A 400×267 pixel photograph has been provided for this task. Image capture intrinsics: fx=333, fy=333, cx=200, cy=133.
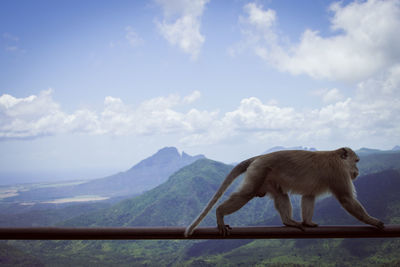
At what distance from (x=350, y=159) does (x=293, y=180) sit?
603 millimetres

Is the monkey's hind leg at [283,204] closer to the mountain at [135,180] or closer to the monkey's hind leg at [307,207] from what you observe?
the monkey's hind leg at [307,207]

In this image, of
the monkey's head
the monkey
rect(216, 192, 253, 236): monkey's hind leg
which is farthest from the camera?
the monkey's head

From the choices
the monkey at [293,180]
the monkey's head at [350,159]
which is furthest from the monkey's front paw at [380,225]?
the monkey's head at [350,159]

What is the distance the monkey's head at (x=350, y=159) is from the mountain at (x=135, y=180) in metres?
148

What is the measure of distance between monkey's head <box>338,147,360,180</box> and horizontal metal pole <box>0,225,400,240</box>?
0.93m

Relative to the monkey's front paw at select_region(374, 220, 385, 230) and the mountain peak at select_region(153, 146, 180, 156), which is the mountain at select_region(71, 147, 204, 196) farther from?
the monkey's front paw at select_region(374, 220, 385, 230)

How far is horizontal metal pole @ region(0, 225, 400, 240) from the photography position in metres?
1.86

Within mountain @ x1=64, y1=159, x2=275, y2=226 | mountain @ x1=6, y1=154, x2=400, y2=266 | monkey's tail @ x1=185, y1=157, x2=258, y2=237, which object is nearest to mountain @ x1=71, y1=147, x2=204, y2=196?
mountain @ x1=64, y1=159, x2=275, y2=226

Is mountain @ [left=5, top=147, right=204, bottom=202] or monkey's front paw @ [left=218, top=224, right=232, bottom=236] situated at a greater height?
mountain @ [left=5, top=147, right=204, bottom=202]

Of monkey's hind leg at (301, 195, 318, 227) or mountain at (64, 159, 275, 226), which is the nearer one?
Result: monkey's hind leg at (301, 195, 318, 227)

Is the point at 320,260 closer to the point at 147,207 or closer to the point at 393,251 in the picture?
the point at 393,251

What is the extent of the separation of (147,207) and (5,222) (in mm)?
32862

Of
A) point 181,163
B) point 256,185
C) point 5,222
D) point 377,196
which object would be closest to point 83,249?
point 5,222

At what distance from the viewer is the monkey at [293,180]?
257 cm
